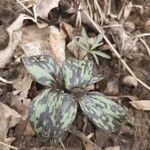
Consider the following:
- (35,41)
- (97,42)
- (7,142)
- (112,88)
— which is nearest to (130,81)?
(112,88)

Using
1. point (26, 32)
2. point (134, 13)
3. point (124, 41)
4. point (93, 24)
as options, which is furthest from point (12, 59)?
point (134, 13)

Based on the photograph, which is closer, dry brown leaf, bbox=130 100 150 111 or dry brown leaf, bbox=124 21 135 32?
dry brown leaf, bbox=130 100 150 111

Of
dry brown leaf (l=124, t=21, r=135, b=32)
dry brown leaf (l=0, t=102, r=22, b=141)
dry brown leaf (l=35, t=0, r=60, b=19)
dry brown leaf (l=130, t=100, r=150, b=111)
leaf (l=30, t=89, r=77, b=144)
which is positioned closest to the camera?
leaf (l=30, t=89, r=77, b=144)

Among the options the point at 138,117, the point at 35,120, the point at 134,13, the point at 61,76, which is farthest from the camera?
the point at 134,13

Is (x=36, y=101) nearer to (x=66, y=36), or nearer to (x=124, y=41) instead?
(x=66, y=36)

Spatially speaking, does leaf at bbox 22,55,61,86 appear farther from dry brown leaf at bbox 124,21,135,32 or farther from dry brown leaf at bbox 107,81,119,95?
dry brown leaf at bbox 124,21,135,32

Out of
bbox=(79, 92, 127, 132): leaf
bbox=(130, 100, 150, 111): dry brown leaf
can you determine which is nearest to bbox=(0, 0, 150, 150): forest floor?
bbox=(130, 100, 150, 111): dry brown leaf

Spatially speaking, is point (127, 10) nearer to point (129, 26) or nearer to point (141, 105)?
point (129, 26)
